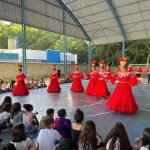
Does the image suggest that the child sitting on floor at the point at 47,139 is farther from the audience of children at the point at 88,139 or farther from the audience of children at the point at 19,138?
the audience of children at the point at 88,139

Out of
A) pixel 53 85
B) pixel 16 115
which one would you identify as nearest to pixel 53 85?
pixel 53 85

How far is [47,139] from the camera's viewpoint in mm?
3832

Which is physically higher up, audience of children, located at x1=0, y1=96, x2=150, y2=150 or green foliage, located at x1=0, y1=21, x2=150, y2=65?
green foliage, located at x1=0, y1=21, x2=150, y2=65

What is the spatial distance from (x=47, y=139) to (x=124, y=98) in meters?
4.60

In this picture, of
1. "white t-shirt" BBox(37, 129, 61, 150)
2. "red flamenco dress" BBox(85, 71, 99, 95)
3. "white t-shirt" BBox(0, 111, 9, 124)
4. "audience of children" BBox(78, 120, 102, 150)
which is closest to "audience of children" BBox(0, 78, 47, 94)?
"red flamenco dress" BBox(85, 71, 99, 95)

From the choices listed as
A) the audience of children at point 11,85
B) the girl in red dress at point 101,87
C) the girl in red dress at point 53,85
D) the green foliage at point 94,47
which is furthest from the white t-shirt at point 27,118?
the green foliage at point 94,47

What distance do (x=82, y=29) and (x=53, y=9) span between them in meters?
4.69

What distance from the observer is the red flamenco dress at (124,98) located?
7.87 meters

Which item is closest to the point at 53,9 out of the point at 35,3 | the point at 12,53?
the point at 35,3

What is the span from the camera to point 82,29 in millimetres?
23906

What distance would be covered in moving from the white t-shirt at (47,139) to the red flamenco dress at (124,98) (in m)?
4.39

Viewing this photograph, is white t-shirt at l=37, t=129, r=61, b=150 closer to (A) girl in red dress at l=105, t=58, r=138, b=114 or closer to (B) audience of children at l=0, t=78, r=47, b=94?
(A) girl in red dress at l=105, t=58, r=138, b=114

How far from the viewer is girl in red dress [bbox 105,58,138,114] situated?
25.9 feet

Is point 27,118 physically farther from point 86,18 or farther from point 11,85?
point 86,18
